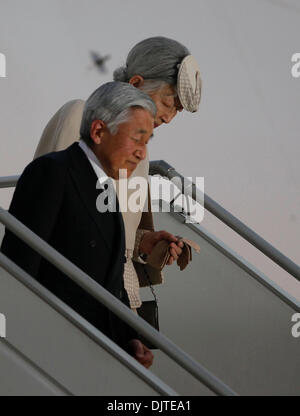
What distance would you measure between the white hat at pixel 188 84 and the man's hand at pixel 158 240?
32 cm

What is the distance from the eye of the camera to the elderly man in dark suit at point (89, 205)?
2.47 m

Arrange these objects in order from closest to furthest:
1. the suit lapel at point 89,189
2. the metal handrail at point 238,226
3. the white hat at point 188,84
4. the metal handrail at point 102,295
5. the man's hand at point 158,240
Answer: the metal handrail at point 102,295
the suit lapel at point 89,189
the man's hand at point 158,240
the white hat at point 188,84
the metal handrail at point 238,226

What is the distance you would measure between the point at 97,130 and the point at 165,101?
11.9 inches

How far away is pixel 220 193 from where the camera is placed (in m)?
7.08

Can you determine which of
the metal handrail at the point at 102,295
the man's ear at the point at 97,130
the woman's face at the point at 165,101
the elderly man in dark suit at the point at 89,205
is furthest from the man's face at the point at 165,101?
the metal handrail at the point at 102,295

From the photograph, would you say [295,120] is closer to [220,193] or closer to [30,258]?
[220,193]

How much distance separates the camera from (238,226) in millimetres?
3549

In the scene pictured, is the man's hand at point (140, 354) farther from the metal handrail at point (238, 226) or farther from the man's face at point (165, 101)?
the metal handrail at point (238, 226)

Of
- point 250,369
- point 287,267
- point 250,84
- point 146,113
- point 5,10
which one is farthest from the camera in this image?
point 250,84

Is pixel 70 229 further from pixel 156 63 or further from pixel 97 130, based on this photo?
pixel 156 63

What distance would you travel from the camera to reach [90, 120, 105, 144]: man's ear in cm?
262

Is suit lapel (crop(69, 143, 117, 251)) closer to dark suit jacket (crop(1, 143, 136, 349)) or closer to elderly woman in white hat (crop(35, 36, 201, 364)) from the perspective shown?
dark suit jacket (crop(1, 143, 136, 349))

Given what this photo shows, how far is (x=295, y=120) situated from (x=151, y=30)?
107 centimetres

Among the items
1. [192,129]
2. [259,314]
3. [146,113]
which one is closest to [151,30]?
[192,129]
